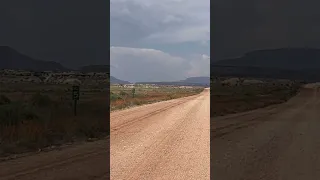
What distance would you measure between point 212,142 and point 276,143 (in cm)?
218

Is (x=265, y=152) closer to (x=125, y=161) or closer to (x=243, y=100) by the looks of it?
(x=125, y=161)

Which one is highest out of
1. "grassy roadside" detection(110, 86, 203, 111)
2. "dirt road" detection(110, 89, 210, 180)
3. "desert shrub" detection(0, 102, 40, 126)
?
"desert shrub" detection(0, 102, 40, 126)

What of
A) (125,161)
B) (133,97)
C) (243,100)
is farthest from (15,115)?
(133,97)

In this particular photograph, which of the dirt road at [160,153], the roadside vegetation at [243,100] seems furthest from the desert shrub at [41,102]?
the roadside vegetation at [243,100]

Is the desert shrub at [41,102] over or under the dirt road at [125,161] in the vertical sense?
over

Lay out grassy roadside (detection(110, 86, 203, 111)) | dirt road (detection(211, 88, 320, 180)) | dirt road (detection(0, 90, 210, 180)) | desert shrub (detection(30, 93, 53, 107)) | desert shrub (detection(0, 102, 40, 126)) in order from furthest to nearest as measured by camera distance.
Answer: grassy roadside (detection(110, 86, 203, 111)) → desert shrub (detection(30, 93, 53, 107)) → desert shrub (detection(0, 102, 40, 126)) → dirt road (detection(211, 88, 320, 180)) → dirt road (detection(0, 90, 210, 180))

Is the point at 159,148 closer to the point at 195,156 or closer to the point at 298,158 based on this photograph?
the point at 195,156

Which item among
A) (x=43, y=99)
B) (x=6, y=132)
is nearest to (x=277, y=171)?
(x=6, y=132)

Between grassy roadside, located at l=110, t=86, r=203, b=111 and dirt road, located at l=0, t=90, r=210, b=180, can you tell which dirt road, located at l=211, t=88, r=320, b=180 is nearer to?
dirt road, located at l=0, t=90, r=210, b=180

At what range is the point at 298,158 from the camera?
11609 mm

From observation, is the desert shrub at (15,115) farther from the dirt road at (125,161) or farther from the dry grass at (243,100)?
the dry grass at (243,100)

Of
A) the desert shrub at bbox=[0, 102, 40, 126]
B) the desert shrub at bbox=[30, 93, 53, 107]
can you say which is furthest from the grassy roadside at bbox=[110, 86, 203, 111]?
the desert shrub at bbox=[0, 102, 40, 126]

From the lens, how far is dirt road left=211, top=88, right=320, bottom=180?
9.55 m

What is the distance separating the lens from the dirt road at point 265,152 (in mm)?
9555
